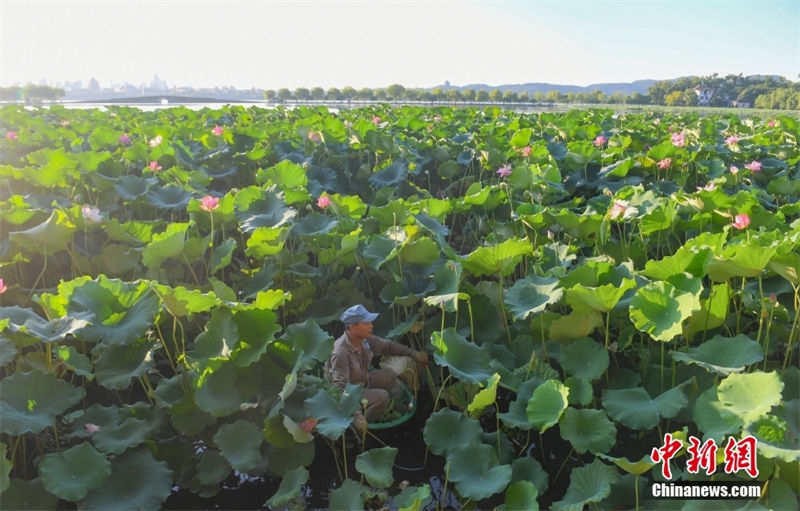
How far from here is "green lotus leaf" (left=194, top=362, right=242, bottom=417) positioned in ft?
7.00

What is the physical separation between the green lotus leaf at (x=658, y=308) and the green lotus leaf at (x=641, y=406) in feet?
0.69

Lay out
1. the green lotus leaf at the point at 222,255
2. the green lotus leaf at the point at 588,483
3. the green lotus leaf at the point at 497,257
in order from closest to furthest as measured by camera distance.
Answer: the green lotus leaf at the point at 588,483, the green lotus leaf at the point at 497,257, the green lotus leaf at the point at 222,255

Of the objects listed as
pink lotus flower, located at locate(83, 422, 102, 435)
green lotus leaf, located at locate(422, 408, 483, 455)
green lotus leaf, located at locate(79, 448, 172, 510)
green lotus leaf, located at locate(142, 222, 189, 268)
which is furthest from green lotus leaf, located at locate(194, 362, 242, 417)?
green lotus leaf, located at locate(142, 222, 189, 268)

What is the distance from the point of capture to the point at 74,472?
2006 millimetres

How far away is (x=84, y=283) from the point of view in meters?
2.33

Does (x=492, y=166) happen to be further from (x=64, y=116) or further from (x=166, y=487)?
(x=64, y=116)

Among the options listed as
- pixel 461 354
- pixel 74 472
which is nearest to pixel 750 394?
pixel 461 354

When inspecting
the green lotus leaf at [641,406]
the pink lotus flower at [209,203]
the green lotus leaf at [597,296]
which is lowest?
the green lotus leaf at [641,406]

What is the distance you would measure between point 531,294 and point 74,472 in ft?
6.14

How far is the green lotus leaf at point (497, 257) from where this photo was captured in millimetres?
2500

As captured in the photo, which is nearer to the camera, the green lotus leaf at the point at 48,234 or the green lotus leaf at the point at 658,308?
the green lotus leaf at the point at 658,308

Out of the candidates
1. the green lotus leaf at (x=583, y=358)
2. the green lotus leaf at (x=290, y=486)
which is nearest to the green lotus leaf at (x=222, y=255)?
the green lotus leaf at (x=290, y=486)

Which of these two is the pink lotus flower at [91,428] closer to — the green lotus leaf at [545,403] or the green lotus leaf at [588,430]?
the green lotus leaf at [545,403]

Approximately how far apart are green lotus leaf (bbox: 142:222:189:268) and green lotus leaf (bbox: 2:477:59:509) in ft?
3.76
